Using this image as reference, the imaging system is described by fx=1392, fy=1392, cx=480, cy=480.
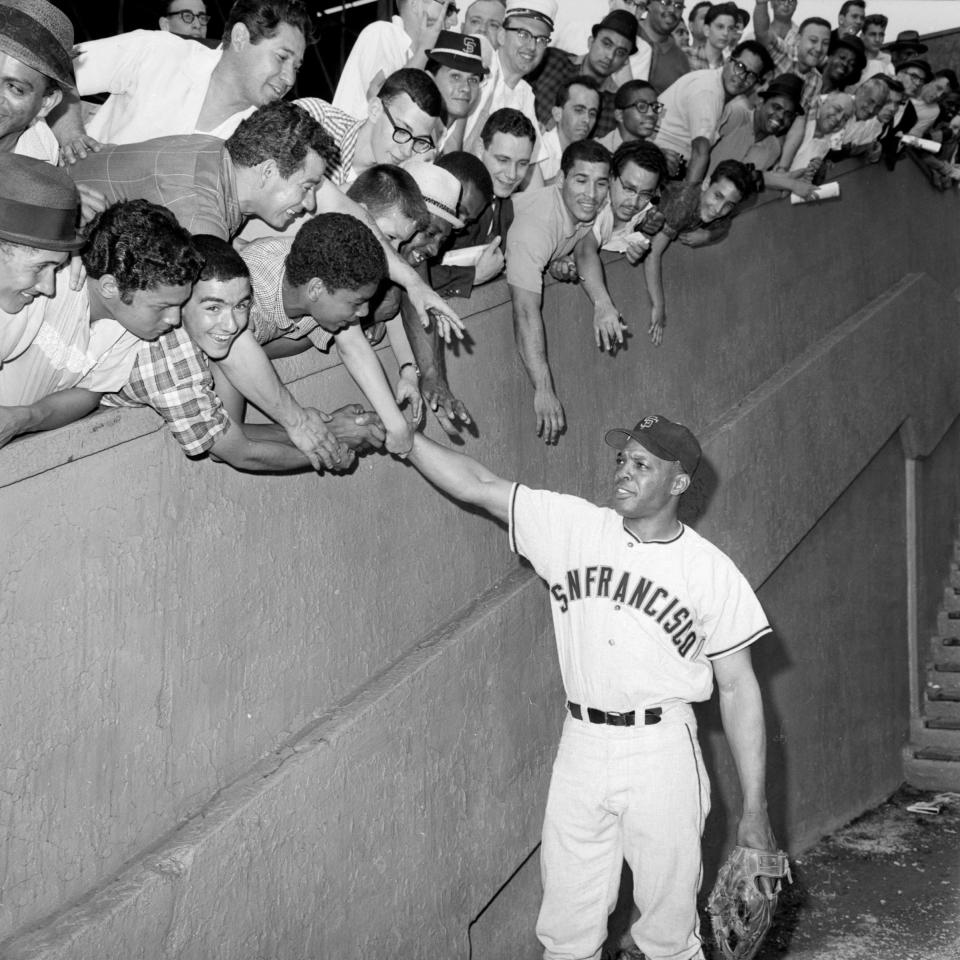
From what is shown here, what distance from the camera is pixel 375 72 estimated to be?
635cm

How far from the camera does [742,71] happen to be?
8438 millimetres

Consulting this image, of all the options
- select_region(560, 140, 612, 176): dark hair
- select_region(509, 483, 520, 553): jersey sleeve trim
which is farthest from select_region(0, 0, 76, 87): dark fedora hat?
select_region(560, 140, 612, 176): dark hair

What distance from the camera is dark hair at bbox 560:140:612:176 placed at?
20.4ft

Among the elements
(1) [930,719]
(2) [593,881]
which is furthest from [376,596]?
(1) [930,719]

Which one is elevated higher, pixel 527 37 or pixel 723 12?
pixel 723 12

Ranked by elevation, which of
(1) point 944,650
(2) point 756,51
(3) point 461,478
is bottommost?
(1) point 944,650

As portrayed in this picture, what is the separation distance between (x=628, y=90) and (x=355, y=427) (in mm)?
3332

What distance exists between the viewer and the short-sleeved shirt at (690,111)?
26.2 feet

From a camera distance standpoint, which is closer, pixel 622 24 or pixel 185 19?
pixel 185 19

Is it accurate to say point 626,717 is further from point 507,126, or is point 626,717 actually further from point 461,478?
point 507,126

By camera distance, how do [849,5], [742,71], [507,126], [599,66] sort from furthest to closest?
[849,5] < [742,71] < [599,66] < [507,126]

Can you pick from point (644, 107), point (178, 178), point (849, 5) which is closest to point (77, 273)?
point (178, 178)

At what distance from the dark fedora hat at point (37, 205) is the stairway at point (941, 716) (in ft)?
31.6

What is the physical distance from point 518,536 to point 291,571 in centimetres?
84
